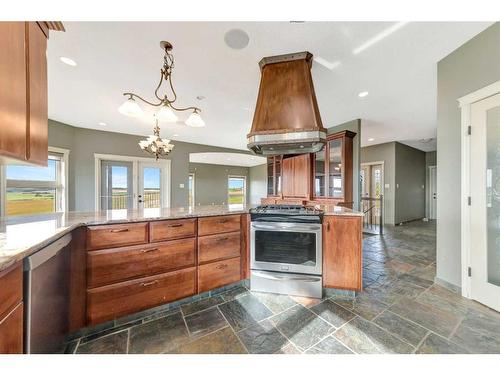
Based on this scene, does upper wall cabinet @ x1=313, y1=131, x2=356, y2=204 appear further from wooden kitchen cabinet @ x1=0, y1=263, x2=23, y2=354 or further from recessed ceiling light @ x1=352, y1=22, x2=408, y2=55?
wooden kitchen cabinet @ x1=0, y1=263, x2=23, y2=354

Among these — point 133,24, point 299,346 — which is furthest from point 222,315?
point 133,24

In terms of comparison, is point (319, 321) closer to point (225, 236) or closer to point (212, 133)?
point (225, 236)

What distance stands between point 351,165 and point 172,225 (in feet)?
12.8

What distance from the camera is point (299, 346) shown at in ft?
4.40

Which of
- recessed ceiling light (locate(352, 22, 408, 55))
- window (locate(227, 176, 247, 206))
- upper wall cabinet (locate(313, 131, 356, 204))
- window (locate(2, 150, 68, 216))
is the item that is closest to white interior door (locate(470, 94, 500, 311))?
recessed ceiling light (locate(352, 22, 408, 55))

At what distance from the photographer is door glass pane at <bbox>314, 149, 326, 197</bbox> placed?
4562mm

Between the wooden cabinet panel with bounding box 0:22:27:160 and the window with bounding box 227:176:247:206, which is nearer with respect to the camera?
the wooden cabinet panel with bounding box 0:22:27:160

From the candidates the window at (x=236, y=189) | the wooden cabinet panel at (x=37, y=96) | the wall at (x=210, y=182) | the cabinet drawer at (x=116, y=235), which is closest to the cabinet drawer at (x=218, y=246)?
the cabinet drawer at (x=116, y=235)

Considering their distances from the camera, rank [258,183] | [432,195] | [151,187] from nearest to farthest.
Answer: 1. [151,187]
2. [432,195]
3. [258,183]

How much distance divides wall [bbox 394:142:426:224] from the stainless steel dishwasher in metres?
7.22

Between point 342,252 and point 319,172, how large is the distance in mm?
2977

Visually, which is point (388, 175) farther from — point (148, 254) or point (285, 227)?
point (148, 254)

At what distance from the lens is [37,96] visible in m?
1.22

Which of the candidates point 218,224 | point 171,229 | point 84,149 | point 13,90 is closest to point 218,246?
point 218,224
